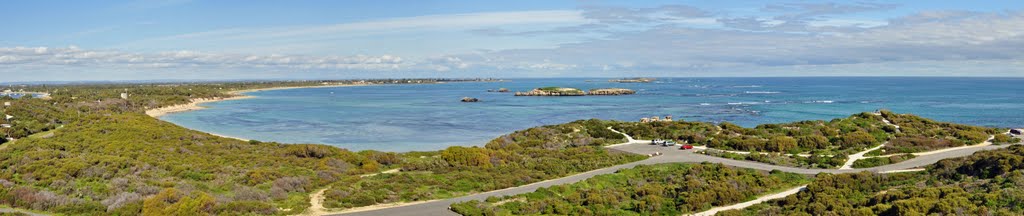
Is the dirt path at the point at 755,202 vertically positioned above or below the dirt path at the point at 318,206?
below

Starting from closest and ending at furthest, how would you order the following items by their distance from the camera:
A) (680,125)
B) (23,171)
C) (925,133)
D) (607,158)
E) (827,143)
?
(23,171) → (607,158) → (827,143) → (925,133) → (680,125)

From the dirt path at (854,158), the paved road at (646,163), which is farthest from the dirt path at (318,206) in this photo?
the dirt path at (854,158)

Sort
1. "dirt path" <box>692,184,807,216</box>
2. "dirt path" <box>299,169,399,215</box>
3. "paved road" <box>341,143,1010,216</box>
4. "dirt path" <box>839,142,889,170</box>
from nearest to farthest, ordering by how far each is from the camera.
→ "dirt path" <box>299,169,399,215</box>, "dirt path" <box>692,184,807,216</box>, "paved road" <box>341,143,1010,216</box>, "dirt path" <box>839,142,889,170</box>

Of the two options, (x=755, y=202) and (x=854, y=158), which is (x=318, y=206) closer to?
(x=755, y=202)

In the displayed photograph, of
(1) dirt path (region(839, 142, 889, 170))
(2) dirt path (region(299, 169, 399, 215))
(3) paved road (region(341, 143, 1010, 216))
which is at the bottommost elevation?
(1) dirt path (region(839, 142, 889, 170))

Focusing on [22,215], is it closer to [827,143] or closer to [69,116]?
[827,143]

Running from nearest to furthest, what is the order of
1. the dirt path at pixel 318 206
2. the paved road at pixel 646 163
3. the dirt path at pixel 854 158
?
the dirt path at pixel 318 206 < the paved road at pixel 646 163 < the dirt path at pixel 854 158

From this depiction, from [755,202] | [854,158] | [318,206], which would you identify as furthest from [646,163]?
[318,206]

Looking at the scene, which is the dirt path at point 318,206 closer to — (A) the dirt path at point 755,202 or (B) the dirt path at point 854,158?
(A) the dirt path at point 755,202

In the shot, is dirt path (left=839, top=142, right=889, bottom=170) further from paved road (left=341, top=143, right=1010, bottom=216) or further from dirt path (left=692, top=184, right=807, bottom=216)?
dirt path (left=692, top=184, right=807, bottom=216)

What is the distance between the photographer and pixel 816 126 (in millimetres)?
46281

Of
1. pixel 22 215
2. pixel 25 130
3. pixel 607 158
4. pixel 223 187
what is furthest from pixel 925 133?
pixel 25 130

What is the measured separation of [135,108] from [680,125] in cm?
8009

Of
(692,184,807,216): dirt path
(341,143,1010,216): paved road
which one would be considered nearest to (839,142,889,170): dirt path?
(341,143,1010,216): paved road
